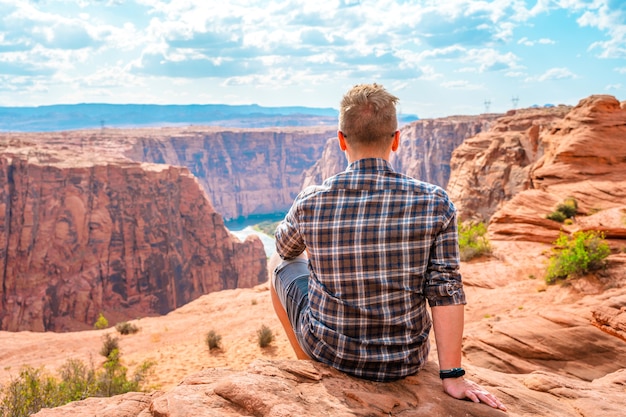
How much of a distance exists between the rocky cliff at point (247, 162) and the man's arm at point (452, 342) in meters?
107

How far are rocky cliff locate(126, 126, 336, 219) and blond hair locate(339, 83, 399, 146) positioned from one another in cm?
10701

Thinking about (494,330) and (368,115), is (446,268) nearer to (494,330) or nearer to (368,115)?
(368,115)

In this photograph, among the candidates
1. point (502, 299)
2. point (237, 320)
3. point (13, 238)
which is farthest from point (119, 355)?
point (13, 238)

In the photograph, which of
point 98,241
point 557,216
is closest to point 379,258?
point 557,216

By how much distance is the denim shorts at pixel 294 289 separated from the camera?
3035 mm

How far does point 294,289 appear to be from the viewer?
124 inches

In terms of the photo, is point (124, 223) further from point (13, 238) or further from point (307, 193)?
point (307, 193)

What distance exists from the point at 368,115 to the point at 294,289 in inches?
49.9

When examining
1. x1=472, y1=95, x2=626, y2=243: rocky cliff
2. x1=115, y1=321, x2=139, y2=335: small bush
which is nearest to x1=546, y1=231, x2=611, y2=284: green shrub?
x1=472, y1=95, x2=626, y2=243: rocky cliff

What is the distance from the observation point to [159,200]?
47.5 m

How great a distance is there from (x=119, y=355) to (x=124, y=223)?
3474cm

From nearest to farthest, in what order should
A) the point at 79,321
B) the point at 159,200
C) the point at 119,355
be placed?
the point at 119,355
the point at 79,321
the point at 159,200

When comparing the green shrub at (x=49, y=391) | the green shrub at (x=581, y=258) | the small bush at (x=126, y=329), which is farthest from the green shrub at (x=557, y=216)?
A: the small bush at (x=126, y=329)

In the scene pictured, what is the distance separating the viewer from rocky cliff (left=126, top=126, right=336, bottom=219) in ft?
379
